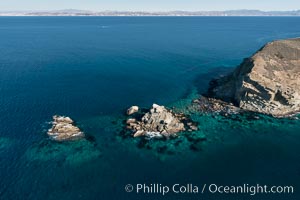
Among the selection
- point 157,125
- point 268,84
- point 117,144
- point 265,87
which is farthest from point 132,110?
point 268,84

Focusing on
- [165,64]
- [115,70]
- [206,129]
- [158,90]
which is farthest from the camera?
[165,64]

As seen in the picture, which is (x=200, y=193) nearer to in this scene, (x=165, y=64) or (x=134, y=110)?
(x=134, y=110)

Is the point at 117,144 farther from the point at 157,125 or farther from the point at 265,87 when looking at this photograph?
the point at 265,87

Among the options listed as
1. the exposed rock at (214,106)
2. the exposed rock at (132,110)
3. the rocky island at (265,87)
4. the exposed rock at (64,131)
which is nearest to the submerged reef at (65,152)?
the exposed rock at (64,131)

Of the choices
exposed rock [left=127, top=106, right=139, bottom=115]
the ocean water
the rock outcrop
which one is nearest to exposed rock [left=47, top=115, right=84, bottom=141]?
the ocean water

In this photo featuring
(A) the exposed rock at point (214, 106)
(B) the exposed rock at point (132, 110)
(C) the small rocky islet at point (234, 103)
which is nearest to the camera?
(C) the small rocky islet at point (234, 103)

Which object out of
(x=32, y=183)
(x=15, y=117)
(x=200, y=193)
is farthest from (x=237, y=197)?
(x=15, y=117)

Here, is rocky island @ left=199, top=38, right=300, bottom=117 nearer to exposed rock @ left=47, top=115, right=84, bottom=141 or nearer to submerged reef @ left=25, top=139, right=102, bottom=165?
submerged reef @ left=25, top=139, right=102, bottom=165

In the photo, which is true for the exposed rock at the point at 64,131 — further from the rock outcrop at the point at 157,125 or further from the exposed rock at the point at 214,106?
the exposed rock at the point at 214,106
